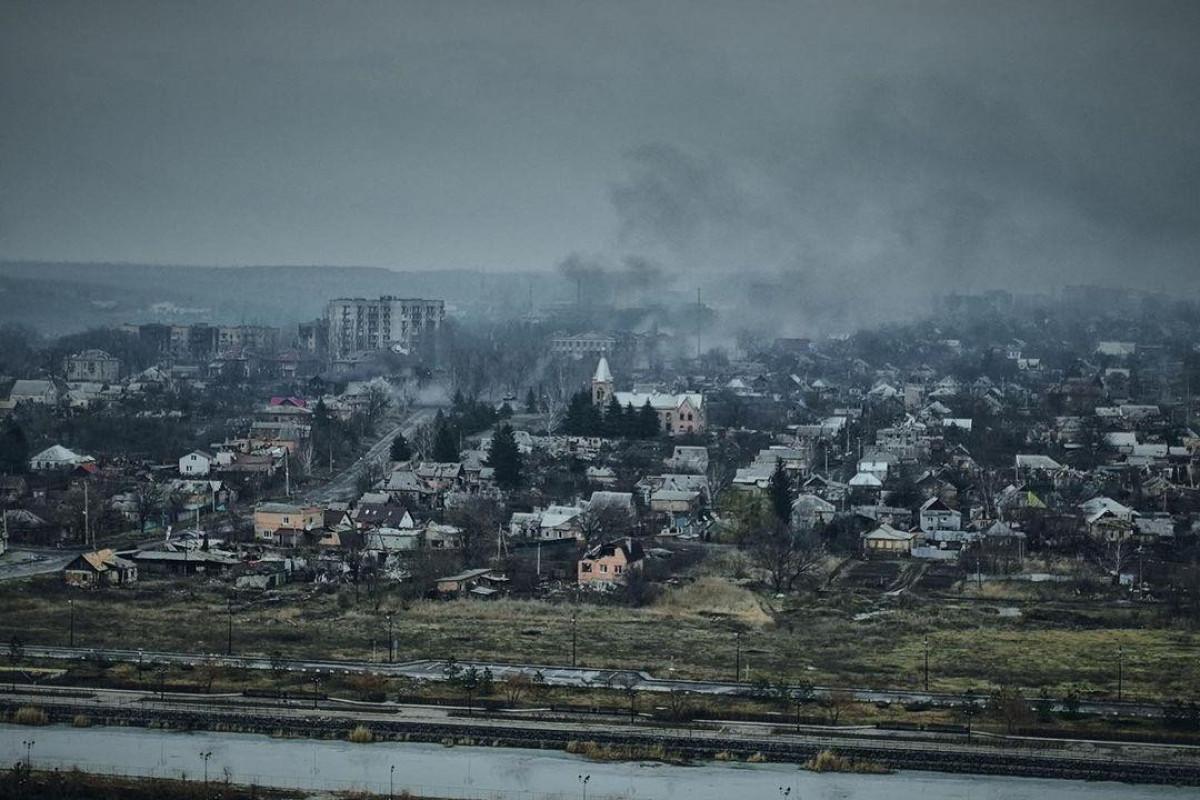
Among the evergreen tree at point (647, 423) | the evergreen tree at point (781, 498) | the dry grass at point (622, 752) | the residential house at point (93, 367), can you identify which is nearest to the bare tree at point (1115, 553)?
the evergreen tree at point (781, 498)

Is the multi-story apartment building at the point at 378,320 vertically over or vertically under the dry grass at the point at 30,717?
over

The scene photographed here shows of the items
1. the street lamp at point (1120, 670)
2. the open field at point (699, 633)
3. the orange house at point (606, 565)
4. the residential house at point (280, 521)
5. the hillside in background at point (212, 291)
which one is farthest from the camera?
the hillside in background at point (212, 291)

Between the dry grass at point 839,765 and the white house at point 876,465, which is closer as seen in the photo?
the dry grass at point 839,765

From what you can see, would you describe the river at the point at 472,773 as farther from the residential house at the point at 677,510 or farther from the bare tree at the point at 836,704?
the residential house at the point at 677,510

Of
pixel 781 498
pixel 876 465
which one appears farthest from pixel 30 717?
pixel 876 465

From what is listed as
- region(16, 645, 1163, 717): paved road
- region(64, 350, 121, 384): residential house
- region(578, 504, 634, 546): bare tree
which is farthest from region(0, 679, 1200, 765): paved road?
region(64, 350, 121, 384): residential house

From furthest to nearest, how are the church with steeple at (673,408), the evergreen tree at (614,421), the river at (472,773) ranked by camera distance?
the church with steeple at (673,408) → the evergreen tree at (614,421) → the river at (472,773)

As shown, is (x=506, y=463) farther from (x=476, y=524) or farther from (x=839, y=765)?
(x=839, y=765)
